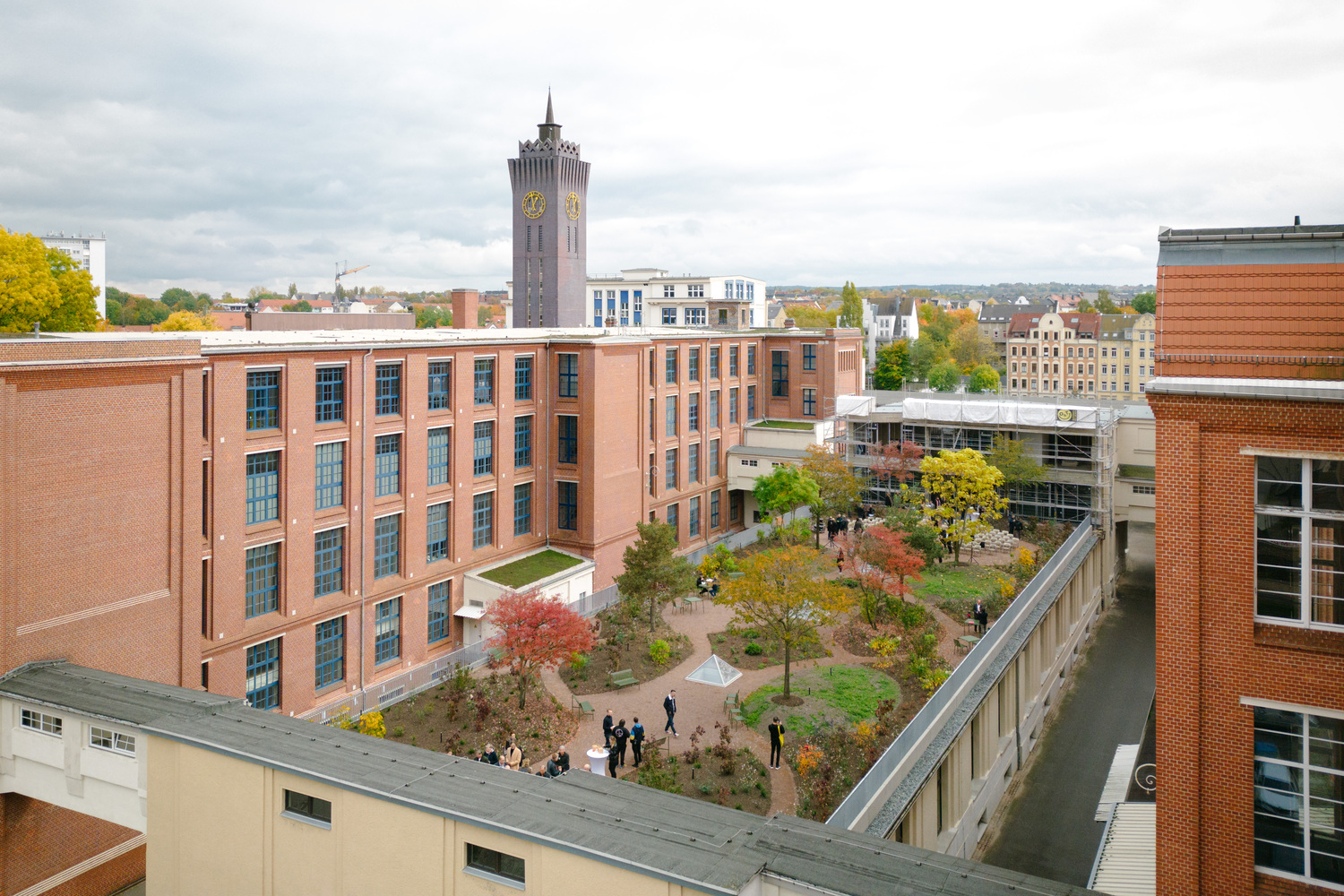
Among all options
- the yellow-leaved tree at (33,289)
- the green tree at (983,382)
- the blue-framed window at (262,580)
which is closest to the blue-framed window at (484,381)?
the blue-framed window at (262,580)

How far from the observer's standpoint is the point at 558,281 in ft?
232

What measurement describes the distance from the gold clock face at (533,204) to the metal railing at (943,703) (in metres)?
49.3

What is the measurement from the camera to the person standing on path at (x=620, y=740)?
22266mm

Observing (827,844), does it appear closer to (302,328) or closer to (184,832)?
(184,832)

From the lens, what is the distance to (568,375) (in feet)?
121

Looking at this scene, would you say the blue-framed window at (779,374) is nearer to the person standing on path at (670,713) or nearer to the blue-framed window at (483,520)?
the blue-framed window at (483,520)

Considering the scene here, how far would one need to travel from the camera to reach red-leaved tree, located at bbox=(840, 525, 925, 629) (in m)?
31.0

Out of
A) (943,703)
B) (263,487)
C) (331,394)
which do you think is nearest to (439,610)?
(263,487)

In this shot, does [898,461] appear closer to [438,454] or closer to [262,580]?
[438,454]

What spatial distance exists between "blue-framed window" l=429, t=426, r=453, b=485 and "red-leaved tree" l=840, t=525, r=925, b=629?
584 inches

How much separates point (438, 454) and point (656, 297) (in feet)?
182

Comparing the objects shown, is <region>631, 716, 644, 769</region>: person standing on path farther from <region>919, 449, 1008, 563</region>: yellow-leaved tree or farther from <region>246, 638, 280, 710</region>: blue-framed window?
<region>919, 449, 1008, 563</region>: yellow-leaved tree

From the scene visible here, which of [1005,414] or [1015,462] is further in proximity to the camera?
[1005,414]

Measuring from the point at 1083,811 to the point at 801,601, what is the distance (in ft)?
31.2
